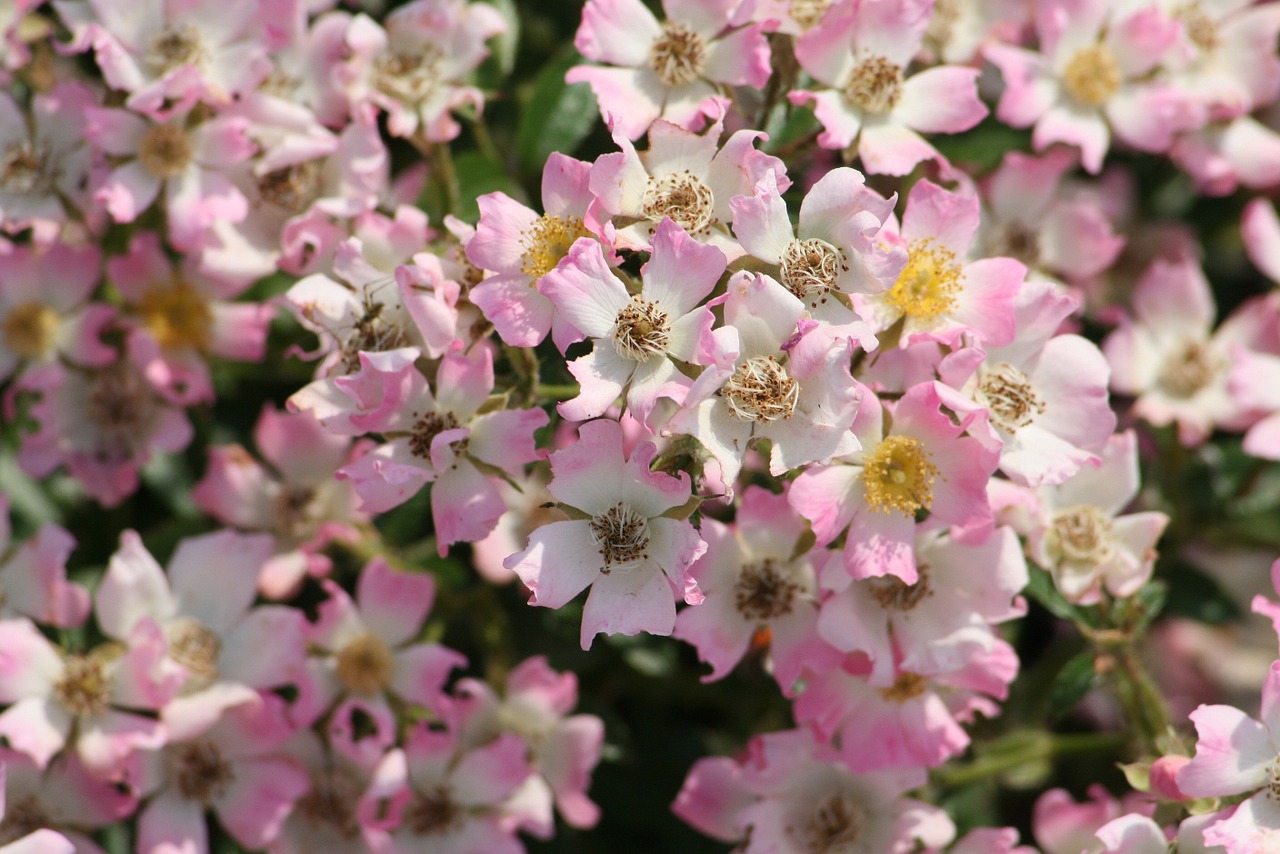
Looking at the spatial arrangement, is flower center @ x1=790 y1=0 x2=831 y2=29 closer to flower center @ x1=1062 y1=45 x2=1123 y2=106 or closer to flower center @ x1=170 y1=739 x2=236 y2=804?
flower center @ x1=1062 y1=45 x2=1123 y2=106

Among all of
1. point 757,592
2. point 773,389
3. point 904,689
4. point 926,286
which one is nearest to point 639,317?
point 773,389

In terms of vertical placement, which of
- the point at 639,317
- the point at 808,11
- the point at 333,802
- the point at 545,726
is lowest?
the point at 333,802

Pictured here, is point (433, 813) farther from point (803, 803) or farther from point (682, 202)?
point (682, 202)

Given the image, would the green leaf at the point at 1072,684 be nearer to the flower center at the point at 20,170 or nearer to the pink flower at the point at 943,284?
the pink flower at the point at 943,284

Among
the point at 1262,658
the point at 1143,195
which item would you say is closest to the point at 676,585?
the point at 1143,195

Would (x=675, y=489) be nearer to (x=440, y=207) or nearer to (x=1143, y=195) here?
(x=440, y=207)

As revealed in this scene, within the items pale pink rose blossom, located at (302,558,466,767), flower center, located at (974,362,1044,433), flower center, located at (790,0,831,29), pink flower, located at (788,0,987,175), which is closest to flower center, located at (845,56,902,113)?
pink flower, located at (788,0,987,175)
